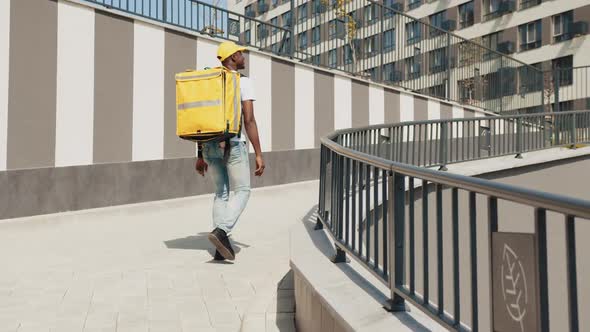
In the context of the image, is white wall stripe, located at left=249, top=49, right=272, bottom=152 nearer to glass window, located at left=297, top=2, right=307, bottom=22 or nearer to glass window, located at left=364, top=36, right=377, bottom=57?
glass window, located at left=297, top=2, right=307, bottom=22

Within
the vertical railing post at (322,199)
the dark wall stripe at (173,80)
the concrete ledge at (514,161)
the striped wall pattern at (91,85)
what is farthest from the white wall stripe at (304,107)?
the vertical railing post at (322,199)

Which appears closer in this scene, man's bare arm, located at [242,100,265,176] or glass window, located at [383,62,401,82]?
man's bare arm, located at [242,100,265,176]

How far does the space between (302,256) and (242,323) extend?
0.65 m

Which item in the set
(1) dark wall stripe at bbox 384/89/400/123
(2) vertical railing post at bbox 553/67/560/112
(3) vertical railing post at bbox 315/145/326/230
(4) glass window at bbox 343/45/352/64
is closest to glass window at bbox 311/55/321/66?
(4) glass window at bbox 343/45/352/64

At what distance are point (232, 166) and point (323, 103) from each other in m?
8.66

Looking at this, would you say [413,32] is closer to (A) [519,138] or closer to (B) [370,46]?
(B) [370,46]

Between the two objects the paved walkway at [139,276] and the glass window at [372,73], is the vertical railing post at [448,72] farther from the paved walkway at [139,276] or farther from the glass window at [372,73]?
the paved walkway at [139,276]

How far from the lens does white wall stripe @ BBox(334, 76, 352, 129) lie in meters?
14.1

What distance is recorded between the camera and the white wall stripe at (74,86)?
8805mm

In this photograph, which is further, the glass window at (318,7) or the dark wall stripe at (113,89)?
the glass window at (318,7)

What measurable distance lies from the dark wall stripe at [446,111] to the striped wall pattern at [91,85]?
7099 millimetres

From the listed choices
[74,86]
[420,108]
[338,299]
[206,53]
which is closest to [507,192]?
[338,299]

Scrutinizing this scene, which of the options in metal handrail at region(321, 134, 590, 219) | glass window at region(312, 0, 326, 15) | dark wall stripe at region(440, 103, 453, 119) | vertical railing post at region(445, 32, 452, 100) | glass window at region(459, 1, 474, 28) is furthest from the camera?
glass window at region(459, 1, 474, 28)

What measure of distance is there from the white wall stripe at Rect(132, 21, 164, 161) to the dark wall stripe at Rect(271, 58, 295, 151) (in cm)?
296
